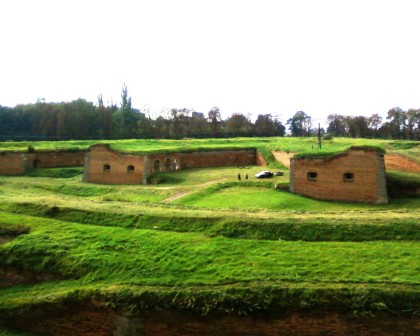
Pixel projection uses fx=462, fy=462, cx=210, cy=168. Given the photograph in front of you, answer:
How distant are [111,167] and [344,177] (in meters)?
13.0

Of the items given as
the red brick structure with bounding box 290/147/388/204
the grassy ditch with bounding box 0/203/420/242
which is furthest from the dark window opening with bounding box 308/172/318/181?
the grassy ditch with bounding box 0/203/420/242

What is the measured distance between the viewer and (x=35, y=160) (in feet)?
101

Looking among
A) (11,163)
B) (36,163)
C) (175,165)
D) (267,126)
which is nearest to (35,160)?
(36,163)

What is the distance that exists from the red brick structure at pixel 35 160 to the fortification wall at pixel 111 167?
5603 millimetres

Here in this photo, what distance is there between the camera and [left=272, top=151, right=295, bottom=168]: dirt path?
1120 inches

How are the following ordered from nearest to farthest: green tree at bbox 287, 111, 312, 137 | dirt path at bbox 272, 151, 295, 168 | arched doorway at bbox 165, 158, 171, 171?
dirt path at bbox 272, 151, 295, 168, arched doorway at bbox 165, 158, 171, 171, green tree at bbox 287, 111, 312, 137

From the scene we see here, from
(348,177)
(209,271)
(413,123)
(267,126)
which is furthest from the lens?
(267,126)

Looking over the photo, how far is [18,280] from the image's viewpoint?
991 cm

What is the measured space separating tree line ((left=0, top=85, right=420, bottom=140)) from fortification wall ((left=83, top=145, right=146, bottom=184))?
21.7 metres

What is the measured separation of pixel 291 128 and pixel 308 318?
176ft

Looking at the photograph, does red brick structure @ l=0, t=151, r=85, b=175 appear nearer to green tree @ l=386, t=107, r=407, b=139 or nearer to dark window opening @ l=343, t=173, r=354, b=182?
dark window opening @ l=343, t=173, r=354, b=182

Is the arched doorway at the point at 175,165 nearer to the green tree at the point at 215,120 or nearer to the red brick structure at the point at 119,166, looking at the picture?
the red brick structure at the point at 119,166

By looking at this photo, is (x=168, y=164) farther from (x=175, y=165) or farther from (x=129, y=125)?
(x=129, y=125)

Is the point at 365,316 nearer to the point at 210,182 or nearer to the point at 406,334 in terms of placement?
the point at 406,334
